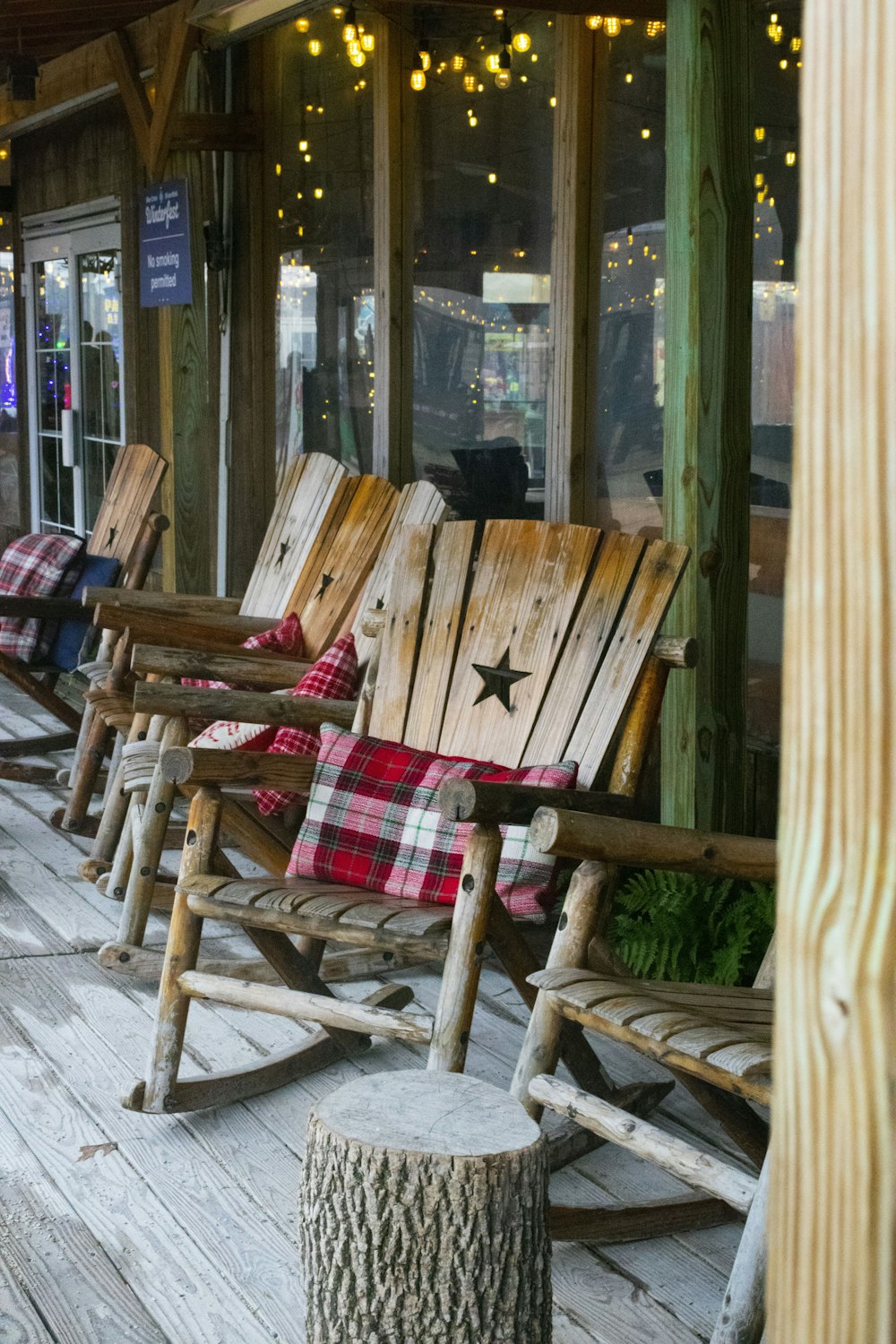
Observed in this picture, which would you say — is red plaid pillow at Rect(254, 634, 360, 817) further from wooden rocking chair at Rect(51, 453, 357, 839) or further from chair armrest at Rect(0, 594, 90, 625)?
chair armrest at Rect(0, 594, 90, 625)

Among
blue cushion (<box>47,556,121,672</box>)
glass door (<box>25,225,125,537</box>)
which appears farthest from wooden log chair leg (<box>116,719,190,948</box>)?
glass door (<box>25,225,125,537</box>)

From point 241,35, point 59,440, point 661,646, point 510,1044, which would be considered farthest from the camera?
point 59,440

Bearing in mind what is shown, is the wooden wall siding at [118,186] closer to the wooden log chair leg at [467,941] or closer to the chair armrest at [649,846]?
the wooden log chair leg at [467,941]

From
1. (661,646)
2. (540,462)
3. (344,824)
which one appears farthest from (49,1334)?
(540,462)

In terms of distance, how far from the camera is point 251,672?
11.6 feet

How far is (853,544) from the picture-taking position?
732 mm

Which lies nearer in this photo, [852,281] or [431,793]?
[852,281]

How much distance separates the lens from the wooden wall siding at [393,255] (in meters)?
4.45

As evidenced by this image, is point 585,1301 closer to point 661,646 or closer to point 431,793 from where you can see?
point 431,793

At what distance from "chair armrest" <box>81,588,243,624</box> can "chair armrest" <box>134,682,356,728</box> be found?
37.1 inches

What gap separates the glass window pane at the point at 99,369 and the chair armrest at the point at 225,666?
11.4 ft

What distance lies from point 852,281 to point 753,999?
4.94 feet

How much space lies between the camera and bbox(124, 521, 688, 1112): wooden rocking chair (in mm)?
2240

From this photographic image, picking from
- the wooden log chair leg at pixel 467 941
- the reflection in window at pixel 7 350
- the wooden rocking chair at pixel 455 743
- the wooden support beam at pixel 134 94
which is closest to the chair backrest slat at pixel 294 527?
the wooden rocking chair at pixel 455 743
